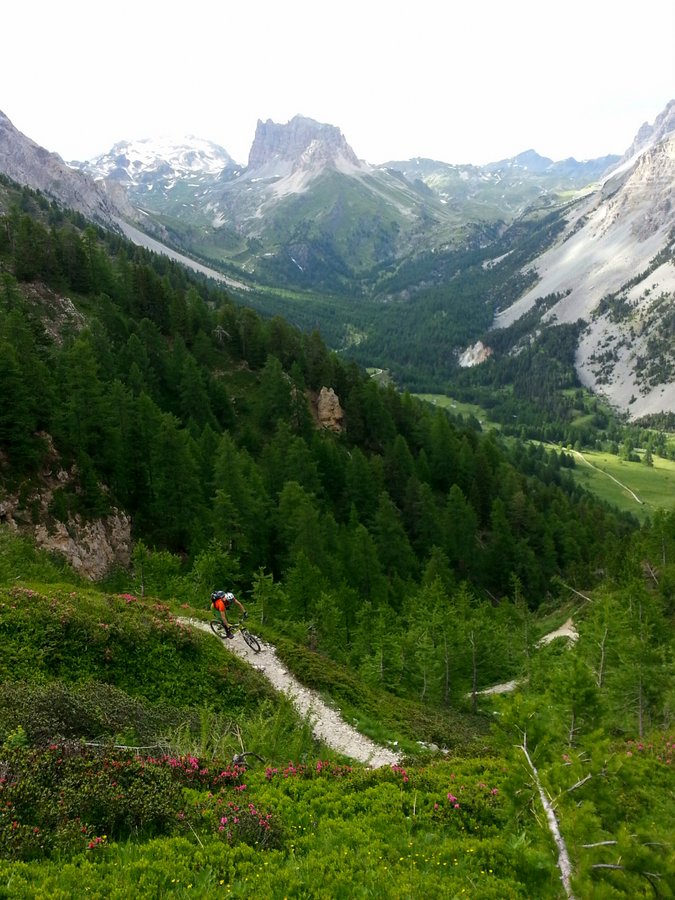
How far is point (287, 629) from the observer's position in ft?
116

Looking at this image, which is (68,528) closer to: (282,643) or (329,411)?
(282,643)

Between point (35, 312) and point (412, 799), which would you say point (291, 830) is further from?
point (35, 312)

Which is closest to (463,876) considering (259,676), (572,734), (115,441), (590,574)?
(572,734)

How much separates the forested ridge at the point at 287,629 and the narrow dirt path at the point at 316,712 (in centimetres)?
97

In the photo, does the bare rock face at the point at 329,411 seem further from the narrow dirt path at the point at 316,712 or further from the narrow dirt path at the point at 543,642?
the narrow dirt path at the point at 316,712

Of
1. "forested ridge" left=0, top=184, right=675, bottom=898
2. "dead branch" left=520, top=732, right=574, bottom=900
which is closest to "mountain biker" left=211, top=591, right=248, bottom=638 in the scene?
"forested ridge" left=0, top=184, right=675, bottom=898

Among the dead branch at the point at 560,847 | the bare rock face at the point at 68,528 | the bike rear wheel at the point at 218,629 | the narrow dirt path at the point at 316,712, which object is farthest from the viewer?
the bare rock face at the point at 68,528

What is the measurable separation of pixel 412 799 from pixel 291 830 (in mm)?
4202

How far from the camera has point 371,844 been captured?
1248cm

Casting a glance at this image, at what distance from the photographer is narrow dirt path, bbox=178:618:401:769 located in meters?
22.3

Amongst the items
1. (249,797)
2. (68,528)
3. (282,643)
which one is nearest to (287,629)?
(282,643)

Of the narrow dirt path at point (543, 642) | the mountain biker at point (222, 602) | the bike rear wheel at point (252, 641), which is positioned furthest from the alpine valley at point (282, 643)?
the mountain biker at point (222, 602)

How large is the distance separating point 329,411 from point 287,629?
6458 centimetres

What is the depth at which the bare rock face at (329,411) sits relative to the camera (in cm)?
9625
